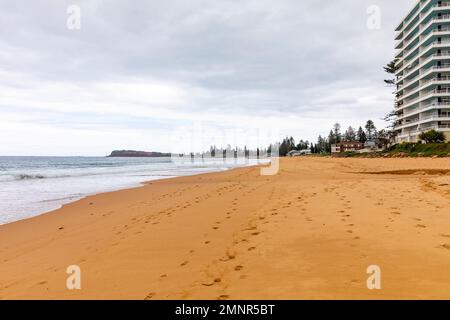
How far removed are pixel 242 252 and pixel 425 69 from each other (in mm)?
89283

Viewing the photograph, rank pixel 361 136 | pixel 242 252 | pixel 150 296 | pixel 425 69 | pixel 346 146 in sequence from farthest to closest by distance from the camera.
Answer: pixel 361 136
pixel 346 146
pixel 425 69
pixel 242 252
pixel 150 296

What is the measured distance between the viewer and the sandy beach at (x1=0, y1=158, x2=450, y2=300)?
4.04 metres

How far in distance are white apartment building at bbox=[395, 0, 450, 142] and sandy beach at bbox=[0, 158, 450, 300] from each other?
74524 mm

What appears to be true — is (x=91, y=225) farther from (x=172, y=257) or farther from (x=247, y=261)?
(x=247, y=261)

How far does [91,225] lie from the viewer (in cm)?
936

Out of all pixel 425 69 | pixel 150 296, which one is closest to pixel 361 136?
pixel 425 69

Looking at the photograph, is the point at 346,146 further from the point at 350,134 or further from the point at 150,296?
the point at 150,296

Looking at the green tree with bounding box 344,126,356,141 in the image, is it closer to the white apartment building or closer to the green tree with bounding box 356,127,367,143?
the green tree with bounding box 356,127,367,143

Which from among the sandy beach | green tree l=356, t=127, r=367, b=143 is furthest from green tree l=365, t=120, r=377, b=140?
the sandy beach

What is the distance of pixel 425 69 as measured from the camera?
77.9 metres

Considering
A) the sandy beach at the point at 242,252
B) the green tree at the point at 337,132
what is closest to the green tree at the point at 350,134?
the green tree at the point at 337,132

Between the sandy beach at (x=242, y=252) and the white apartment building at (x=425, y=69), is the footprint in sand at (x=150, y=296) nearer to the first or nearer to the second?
the sandy beach at (x=242, y=252)

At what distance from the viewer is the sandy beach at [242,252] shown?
4.04 metres
